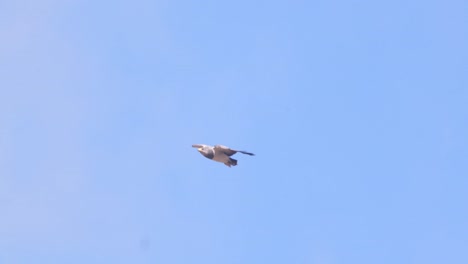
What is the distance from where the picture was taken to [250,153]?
326ft

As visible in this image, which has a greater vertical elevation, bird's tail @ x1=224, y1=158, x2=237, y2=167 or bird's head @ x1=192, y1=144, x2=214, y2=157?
bird's head @ x1=192, y1=144, x2=214, y2=157

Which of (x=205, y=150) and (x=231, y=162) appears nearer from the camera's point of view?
(x=231, y=162)

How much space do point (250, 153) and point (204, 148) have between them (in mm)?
3666

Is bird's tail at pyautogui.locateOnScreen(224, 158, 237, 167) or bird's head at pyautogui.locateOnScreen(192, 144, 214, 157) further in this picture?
bird's head at pyautogui.locateOnScreen(192, 144, 214, 157)

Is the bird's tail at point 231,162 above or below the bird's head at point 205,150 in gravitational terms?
below

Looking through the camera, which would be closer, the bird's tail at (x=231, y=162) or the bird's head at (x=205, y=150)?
the bird's tail at (x=231, y=162)

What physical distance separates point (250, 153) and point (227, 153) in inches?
85.1

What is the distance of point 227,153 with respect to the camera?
10125 cm

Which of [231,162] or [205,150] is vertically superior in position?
[205,150]

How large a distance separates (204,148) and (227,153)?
1.55 meters
